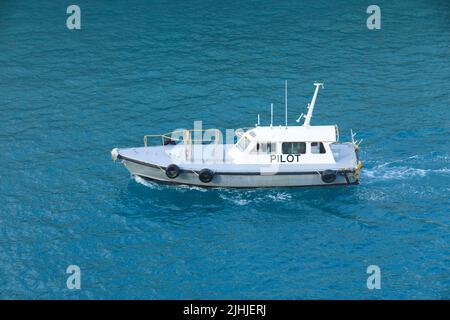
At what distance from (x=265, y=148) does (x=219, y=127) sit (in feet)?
22.3

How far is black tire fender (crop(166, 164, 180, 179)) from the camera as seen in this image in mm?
50531

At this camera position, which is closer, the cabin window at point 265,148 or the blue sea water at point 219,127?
the blue sea water at point 219,127

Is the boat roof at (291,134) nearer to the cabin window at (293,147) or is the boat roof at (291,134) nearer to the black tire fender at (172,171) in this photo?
the cabin window at (293,147)

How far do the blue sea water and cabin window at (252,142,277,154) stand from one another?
226cm

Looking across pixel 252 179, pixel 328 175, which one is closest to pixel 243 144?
pixel 252 179

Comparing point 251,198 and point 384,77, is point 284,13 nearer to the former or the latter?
point 384,77

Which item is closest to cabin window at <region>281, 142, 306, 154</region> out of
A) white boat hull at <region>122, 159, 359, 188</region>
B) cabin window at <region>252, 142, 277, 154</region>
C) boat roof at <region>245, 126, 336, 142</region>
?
boat roof at <region>245, 126, 336, 142</region>

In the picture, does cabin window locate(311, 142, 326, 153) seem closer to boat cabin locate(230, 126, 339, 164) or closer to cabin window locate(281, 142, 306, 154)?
boat cabin locate(230, 126, 339, 164)

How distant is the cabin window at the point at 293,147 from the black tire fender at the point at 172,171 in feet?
19.8

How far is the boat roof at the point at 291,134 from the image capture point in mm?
50969

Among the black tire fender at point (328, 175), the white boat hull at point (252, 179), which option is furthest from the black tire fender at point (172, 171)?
the black tire fender at point (328, 175)

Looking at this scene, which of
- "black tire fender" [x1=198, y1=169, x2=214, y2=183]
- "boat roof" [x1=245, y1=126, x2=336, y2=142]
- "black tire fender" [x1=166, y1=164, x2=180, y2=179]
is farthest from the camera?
"boat roof" [x1=245, y1=126, x2=336, y2=142]
